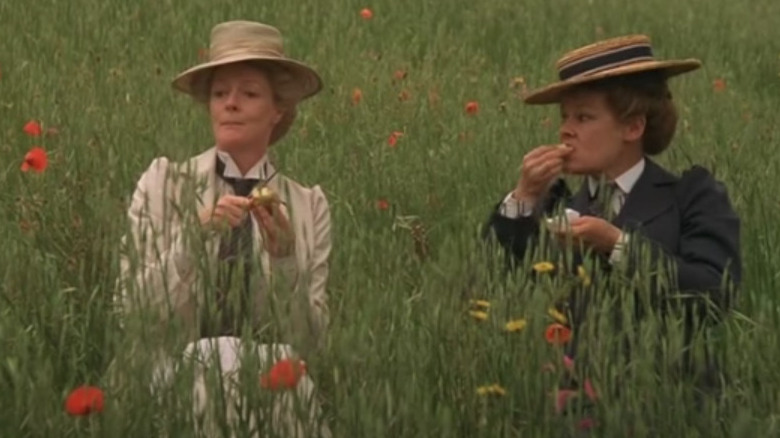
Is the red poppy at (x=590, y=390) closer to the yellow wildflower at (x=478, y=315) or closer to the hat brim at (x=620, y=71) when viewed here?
the yellow wildflower at (x=478, y=315)

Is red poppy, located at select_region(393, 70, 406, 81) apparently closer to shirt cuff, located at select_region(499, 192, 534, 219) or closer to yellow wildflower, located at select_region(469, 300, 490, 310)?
shirt cuff, located at select_region(499, 192, 534, 219)

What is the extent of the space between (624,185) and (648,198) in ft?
0.25

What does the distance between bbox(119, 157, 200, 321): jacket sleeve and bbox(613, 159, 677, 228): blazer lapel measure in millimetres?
1030

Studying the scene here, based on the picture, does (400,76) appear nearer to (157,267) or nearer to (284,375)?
(157,267)

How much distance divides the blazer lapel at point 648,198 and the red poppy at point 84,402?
1.50 metres

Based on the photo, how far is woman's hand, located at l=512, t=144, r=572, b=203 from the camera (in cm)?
368

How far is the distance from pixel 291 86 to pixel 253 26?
16 centimetres

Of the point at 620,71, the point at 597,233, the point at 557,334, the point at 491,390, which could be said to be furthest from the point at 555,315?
the point at 620,71

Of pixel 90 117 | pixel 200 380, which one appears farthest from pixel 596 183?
pixel 90 117

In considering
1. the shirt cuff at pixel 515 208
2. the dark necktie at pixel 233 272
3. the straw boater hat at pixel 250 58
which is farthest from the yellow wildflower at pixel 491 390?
the straw boater hat at pixel 250 58

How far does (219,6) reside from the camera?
364 inches

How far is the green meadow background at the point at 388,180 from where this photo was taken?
277 cm

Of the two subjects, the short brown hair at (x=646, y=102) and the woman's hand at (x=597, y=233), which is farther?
the short brown hair at (x=646, y=102)

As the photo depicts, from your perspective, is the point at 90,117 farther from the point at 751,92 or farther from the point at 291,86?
the point at 751,92
